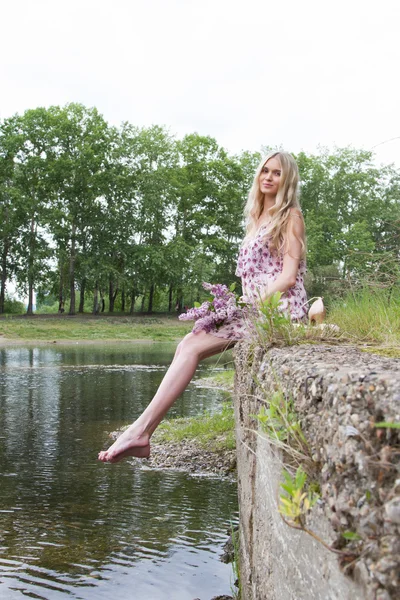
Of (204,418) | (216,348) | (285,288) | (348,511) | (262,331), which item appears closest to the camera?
(348,511)

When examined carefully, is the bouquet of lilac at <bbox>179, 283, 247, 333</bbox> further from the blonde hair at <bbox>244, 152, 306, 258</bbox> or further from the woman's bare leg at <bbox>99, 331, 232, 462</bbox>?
the blonde hair at <bbox>244, 152, 306, 258</bbox>

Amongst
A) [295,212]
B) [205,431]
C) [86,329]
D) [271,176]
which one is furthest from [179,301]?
[295,212]

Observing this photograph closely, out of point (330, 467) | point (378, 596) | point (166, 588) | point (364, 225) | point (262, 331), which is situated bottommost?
point (166, 588)

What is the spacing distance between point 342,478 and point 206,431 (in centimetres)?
782

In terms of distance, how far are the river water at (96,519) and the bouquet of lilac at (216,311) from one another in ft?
5.20

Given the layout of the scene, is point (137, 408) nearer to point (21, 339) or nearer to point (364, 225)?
point (21, 339)

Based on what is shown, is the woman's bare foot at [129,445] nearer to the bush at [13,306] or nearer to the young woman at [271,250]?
the young woman at [271,250]

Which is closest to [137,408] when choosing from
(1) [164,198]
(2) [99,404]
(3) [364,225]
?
(2) [99,404]

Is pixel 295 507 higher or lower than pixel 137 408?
higher

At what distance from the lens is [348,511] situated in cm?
126

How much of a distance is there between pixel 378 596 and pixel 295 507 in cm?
32

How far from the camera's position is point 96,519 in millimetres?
5434

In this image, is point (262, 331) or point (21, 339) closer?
point (262, 331)

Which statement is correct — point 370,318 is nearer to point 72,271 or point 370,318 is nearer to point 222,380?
point 222,380
